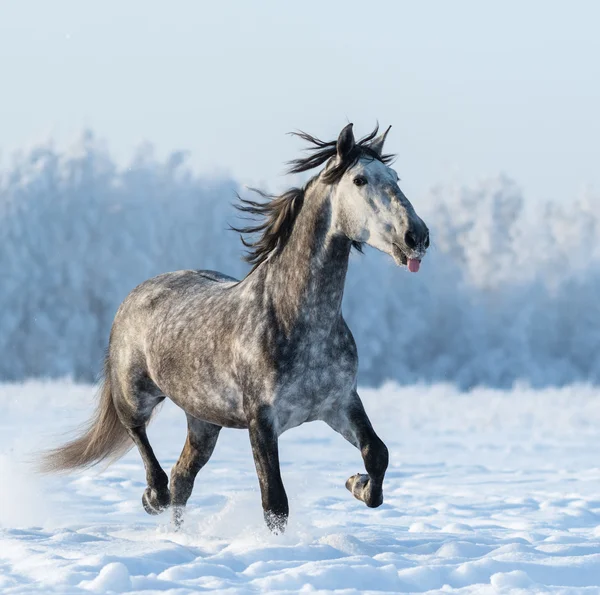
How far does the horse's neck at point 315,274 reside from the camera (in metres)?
5.66

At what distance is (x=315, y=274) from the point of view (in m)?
5.70

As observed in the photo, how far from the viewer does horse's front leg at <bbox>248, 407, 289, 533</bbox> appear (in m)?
5.62

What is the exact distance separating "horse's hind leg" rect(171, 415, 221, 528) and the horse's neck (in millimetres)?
1640

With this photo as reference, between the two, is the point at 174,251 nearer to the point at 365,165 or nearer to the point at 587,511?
the point at 587,511

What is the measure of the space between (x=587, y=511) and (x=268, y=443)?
4.44 m

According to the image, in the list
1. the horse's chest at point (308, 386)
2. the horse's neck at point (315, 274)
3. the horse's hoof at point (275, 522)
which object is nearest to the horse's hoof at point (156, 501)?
the horse's hoof at point (275, 522)

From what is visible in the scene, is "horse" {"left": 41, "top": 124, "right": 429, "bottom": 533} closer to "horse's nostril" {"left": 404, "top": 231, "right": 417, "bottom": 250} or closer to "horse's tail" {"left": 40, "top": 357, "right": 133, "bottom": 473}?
"horse's nostril" {"left": 404, "top": 231, "right": 417, "bottom": 250}

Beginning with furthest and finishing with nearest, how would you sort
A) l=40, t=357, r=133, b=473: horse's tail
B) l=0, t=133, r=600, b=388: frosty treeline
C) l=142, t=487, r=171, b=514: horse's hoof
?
l=0, t=133, r=600, b=388: frosty treeline < l=40, t=357, r=133, b=473: horse's tail < l=142, t=487, r=171, b=514: horse's hoof

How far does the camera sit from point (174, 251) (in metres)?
22.0

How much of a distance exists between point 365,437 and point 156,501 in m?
1.98

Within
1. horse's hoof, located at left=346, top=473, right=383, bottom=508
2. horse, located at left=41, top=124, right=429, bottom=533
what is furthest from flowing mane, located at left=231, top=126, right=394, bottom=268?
horse's hoof, located at left=346, top=473, right=383, bottom=508

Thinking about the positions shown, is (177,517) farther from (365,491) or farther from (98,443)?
(365,491)

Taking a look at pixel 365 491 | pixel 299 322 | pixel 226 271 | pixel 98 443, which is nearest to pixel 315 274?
pixel 299 322

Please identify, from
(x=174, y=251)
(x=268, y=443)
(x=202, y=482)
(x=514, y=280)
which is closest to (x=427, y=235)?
(x=268, y=443)
